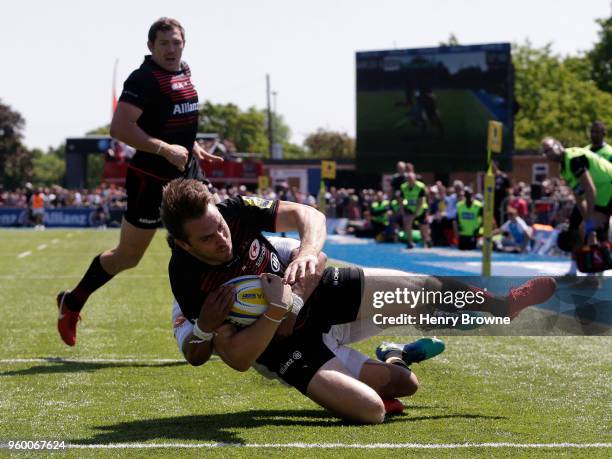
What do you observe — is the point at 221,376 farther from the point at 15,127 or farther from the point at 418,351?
the point at 15,127

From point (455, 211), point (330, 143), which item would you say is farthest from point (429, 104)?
point (330, 143)

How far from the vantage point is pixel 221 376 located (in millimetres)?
6609

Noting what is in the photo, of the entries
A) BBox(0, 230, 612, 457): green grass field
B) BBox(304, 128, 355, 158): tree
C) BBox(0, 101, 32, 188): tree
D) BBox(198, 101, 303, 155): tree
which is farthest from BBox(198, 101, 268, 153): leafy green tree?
BBox(0, 230, 612, 457): green grass field

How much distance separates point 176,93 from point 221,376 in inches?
73.0

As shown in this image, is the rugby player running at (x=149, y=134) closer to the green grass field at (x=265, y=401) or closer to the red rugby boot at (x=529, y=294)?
the green grass field at (x=265, y=401)

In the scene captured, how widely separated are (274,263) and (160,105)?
232cm

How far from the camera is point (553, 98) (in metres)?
72.4

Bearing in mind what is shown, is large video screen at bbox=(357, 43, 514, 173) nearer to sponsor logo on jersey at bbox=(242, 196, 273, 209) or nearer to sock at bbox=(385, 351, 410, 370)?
sock at bbox=(385, 351, 410, 370)

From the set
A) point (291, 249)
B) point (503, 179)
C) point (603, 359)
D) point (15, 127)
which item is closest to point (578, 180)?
point (603, 359)

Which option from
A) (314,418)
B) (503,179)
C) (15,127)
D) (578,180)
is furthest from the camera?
(15,127)

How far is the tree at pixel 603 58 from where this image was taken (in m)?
74.2

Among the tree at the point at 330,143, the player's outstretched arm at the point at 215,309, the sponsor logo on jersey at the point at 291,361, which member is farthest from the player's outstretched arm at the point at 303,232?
the tree at the point at 330,143

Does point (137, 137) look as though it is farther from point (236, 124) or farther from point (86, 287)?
point (236, 124)

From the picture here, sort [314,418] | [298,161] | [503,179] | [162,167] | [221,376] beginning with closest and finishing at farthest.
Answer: [314,418]
[221,376]
[162,167]
[503,179]
[298,161]
